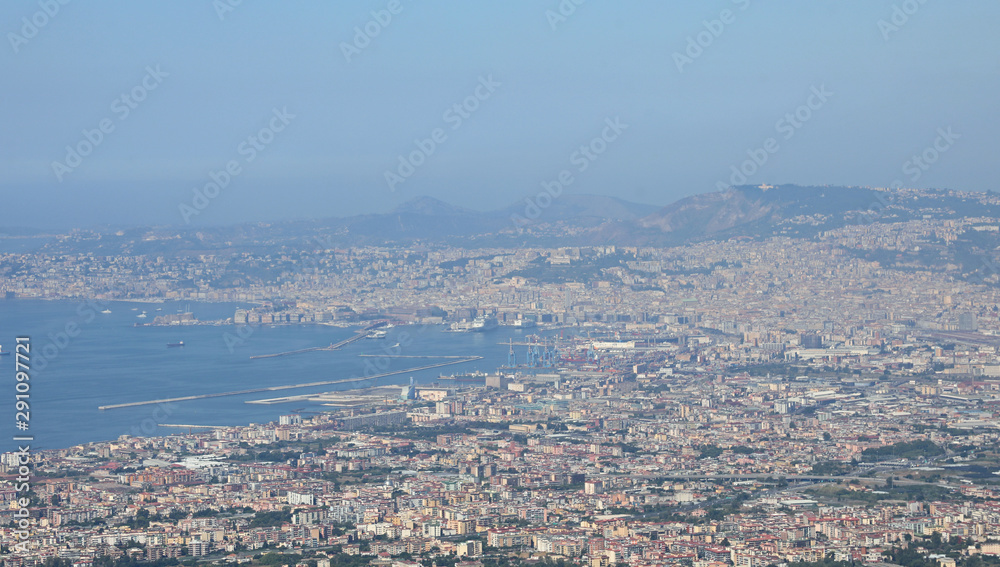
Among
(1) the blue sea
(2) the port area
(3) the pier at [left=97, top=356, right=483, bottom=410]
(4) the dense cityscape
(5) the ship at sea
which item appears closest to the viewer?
(4) the dense cityscape

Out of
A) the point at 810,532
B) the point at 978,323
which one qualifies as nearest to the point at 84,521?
the point at 810,532

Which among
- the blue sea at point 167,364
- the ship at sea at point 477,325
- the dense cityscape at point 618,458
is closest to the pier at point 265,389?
the blue sea at point 167,364

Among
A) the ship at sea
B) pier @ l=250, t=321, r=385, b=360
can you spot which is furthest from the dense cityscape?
pier @ l=250, t=321, r=385, b=360

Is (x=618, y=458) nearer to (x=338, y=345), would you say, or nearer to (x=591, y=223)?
(x=338, y=345)

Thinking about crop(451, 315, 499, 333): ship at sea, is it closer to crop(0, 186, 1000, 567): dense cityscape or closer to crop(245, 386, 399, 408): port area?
crop(0, 186, 1000, 567): dense cityscape

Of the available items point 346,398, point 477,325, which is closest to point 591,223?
point 477,325

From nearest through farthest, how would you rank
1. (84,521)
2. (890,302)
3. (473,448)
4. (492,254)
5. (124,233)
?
(84,521)
(473,448)
(890,302)
(492,254)
(124,233)

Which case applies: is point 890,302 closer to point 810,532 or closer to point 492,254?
point 492,254
